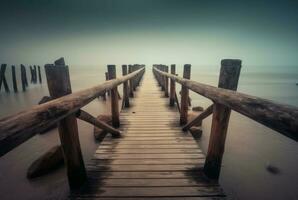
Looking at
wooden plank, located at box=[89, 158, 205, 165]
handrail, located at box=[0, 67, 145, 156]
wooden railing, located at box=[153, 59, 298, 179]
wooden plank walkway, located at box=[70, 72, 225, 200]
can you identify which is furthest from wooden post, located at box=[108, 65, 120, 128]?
handrail, located at box=[0, 67, 145, 156]

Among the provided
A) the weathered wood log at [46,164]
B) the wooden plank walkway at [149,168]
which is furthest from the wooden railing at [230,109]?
→ the weathered wood log at [46,164]

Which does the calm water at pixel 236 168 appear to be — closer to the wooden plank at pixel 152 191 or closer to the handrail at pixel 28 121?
the wooden plank at pixel 152 191

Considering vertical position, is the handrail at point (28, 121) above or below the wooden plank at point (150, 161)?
above

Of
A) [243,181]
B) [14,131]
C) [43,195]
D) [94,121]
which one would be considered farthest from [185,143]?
[43,195]

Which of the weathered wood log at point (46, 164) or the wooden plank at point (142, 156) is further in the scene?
A: the weathered wood log at point (46, 164)

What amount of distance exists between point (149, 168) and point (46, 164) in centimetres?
332

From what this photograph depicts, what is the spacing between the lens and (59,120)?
4.91ft

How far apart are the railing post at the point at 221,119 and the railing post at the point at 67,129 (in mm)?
1677

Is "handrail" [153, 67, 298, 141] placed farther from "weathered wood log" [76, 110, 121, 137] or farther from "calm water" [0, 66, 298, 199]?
"calm water" [0, 66, 298, 199]

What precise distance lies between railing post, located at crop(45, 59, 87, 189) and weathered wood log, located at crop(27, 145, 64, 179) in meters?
2.99

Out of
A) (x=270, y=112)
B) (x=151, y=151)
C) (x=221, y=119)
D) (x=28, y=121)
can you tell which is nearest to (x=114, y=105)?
(x=151, y=151)

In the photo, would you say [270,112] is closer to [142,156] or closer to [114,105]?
[142,156]

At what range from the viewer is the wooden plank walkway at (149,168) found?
2.17 m

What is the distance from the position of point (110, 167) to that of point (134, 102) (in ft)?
15.1
